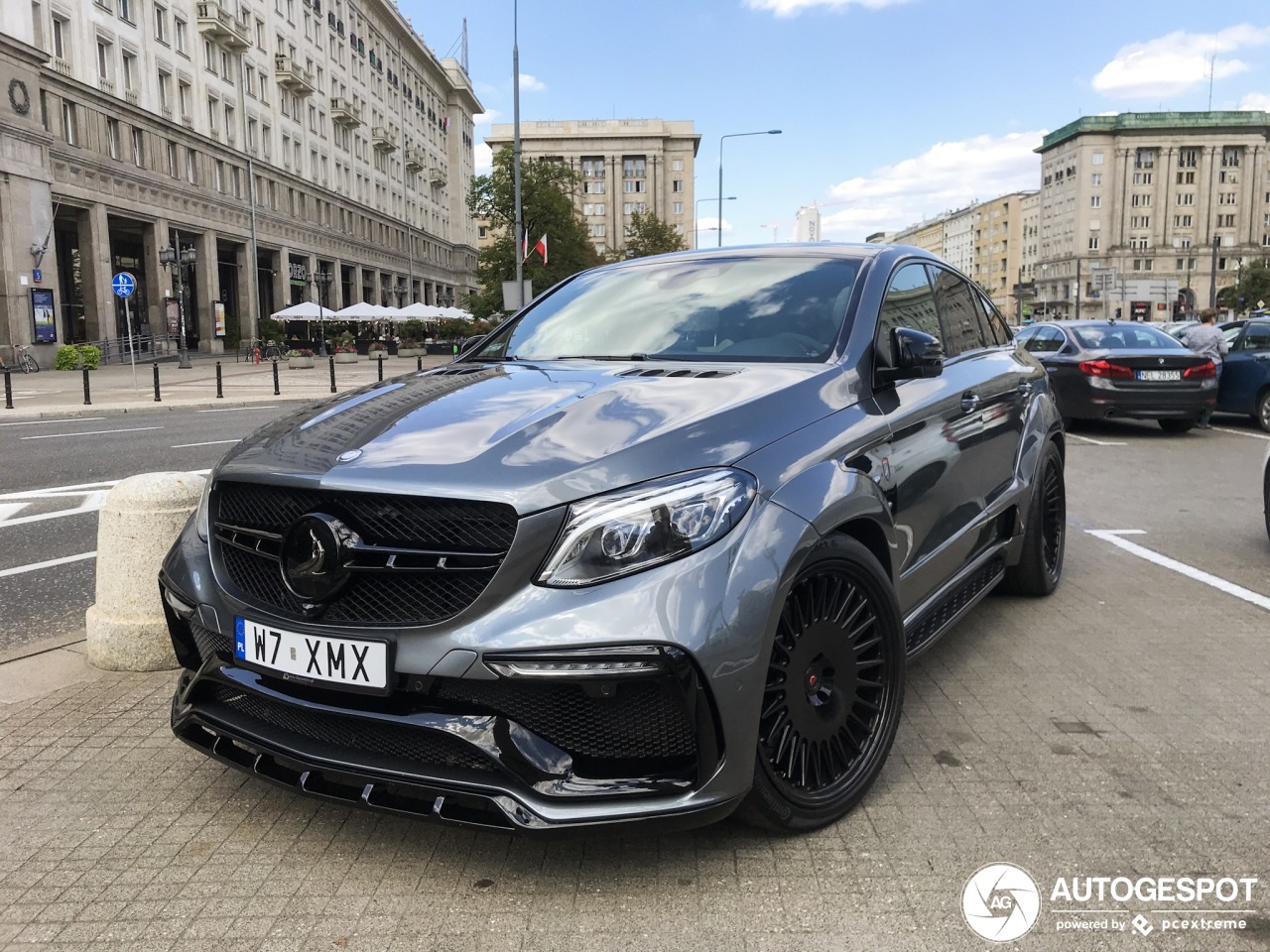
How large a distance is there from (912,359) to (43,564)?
532 centimetres

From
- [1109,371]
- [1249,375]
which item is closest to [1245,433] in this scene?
[1249,375]

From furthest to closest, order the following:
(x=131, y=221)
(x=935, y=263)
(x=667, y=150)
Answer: (x=667, y=150)
(x=131, y=221)
(x=935, y=263)

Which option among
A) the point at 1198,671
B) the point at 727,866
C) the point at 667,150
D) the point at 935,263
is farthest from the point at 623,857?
the point at 667,150

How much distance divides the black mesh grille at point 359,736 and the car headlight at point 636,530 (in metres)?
0.44

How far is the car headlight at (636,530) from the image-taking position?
2297 mm

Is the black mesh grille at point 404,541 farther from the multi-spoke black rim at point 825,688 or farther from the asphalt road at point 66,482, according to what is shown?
the asphalt road at point 66,482

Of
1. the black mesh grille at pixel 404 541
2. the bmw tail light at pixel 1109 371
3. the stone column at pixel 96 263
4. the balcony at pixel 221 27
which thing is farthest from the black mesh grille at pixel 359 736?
the balcony at pixel 221 27

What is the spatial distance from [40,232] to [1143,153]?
141366 millimetres

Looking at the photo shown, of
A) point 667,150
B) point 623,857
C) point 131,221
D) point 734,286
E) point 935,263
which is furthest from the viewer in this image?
point 667,150

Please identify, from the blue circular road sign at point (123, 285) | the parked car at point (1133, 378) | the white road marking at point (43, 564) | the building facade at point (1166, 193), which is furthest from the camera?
the building facade at point (1166, 193)

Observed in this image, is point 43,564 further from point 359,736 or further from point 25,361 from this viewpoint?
point 25,361

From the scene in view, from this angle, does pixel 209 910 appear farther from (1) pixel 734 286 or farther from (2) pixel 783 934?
(1) pixel 734 286

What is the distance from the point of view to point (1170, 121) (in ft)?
458

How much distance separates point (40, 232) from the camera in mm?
35188
